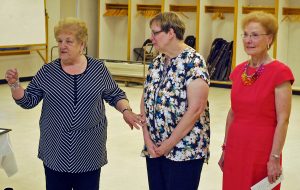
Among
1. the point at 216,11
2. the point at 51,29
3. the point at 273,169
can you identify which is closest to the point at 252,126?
A: the point at 273,169

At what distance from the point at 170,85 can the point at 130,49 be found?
347 inches

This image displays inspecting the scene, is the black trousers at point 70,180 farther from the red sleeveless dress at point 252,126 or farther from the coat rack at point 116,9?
the coat rack at point 116,9

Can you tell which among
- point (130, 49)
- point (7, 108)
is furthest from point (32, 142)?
point (130, 49)

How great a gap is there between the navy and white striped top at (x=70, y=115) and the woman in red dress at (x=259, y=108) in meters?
0.75

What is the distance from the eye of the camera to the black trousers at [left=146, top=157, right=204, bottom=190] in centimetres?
285

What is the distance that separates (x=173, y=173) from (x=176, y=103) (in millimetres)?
372

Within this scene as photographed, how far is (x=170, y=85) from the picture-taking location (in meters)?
2.80

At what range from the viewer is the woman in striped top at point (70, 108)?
9.48 ft

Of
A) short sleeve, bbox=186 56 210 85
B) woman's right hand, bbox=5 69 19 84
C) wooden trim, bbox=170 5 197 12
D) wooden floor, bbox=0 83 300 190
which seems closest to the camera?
short sleeve, bbox=186 56 210 85

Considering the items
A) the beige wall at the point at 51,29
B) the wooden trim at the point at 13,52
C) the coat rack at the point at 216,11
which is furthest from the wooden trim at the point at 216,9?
the wooden trim at the point at 13,52

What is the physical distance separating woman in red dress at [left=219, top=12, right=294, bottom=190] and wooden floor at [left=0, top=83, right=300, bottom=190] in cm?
209

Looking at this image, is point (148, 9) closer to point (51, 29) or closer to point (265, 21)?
point (51, 29)

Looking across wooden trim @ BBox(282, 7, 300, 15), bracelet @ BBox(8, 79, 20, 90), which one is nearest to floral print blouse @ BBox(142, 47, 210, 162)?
bracelet @ BBox(8, 79, 20, 90)

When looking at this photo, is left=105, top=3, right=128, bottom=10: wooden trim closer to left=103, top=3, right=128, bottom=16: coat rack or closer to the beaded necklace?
left=103, top=3, right=128, bottom=16: coat rack
